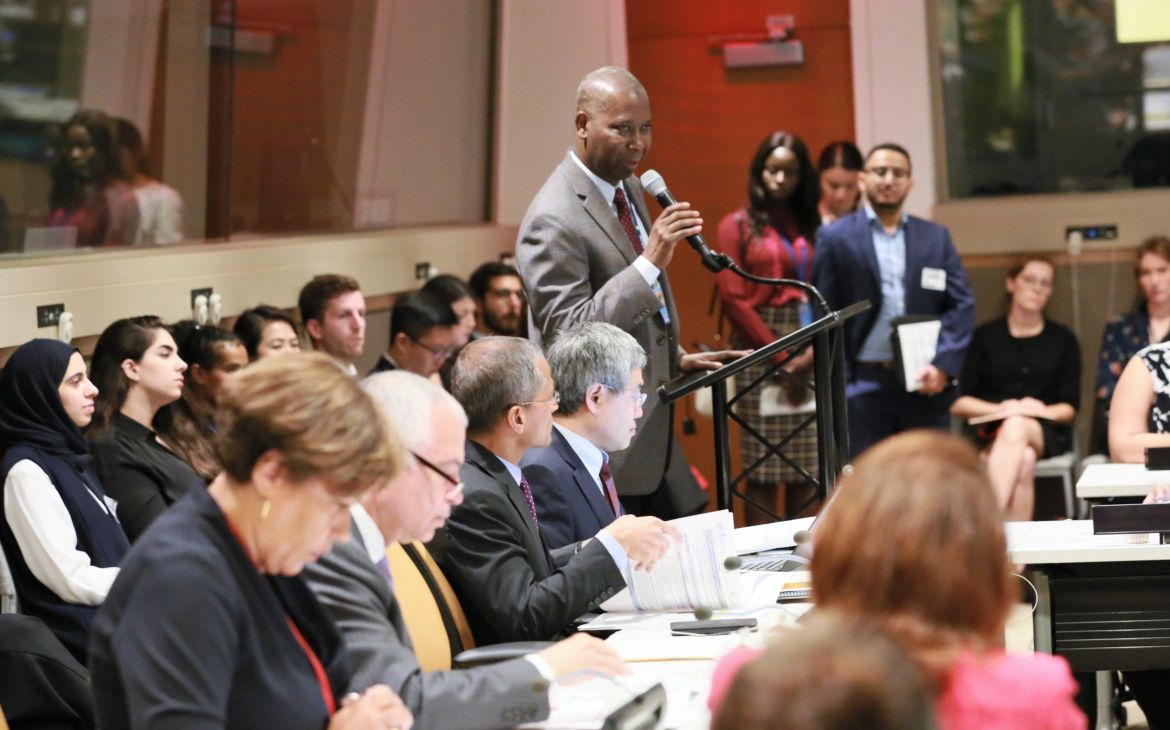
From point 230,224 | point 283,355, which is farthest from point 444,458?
point 230,224

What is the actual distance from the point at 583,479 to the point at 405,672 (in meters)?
1.18

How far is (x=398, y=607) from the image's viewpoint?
7.63 feet

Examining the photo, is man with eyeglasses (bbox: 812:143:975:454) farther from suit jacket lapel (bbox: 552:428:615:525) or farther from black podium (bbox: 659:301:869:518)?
suit jacket lapel (bbox: 552:428:615:525)

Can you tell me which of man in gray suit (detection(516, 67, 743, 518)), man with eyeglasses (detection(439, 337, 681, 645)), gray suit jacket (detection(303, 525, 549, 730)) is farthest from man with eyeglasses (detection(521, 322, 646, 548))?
gray suit jacket (detection(303, 525, 549, 730))

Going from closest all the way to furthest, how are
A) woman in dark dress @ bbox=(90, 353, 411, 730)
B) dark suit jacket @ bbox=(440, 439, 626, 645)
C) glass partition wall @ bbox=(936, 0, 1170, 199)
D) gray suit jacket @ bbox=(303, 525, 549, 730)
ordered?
1. woman in dark dress @ bbox=(90, 353, 411, 730)
2. gray suit jacket @ bbox=(303, 525, 549, 730)
3. dark suit jacket @ bbox=(440, 439, 626, 645)
4. glass partition wall @ bbox=(936, 0, 1170, 199)

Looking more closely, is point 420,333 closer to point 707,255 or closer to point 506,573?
point 707,255

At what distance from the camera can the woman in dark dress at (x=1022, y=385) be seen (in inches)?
249

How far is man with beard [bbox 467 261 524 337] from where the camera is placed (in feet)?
21.5

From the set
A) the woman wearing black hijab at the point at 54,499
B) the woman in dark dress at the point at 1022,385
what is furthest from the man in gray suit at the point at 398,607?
the woman in dark dress at the point at 1022,385

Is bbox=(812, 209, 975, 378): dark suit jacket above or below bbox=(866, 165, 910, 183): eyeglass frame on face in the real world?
below

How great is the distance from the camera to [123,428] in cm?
419

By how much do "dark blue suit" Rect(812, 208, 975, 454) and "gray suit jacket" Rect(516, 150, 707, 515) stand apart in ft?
6.88

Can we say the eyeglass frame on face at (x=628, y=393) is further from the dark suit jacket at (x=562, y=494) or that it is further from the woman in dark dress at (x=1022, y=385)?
the woman in dark dress at (x=1022, y=385)

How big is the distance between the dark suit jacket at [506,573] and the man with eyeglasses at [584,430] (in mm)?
318
